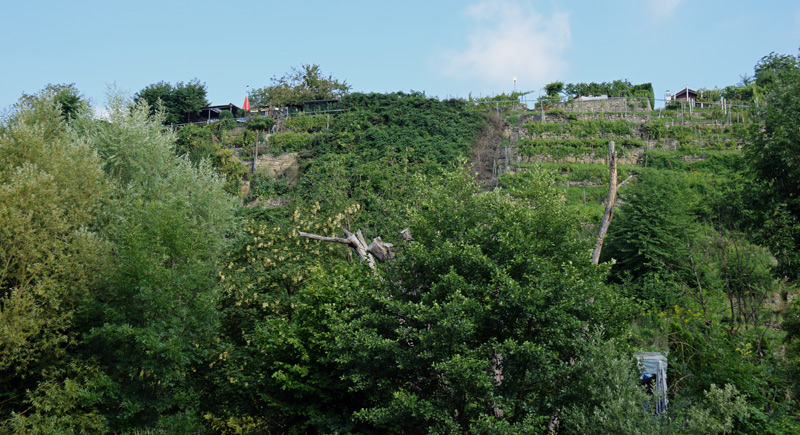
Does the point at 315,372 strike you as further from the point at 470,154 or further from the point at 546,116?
the point at 546,116

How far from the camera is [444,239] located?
13031 mm

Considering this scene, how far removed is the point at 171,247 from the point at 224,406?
4896mm

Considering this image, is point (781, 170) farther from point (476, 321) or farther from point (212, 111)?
point (212, 111)

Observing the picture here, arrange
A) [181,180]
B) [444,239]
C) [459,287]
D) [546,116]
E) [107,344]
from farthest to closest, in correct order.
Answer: [546,116] → [181,180] → [107,344] → [444,239] → [459,287]

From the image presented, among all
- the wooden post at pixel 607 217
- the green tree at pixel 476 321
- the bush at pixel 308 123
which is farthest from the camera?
the bush at pixel 308 123

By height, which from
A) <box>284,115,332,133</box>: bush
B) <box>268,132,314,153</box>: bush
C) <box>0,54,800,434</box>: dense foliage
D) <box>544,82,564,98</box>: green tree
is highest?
<box>544,82,564,98</box>: green tree

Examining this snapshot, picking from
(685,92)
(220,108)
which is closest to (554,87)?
(685,92)

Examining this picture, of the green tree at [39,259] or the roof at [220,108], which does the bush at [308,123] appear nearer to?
the roof at [220,108]

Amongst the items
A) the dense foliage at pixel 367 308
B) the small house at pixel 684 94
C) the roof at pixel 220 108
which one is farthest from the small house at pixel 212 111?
the small house at pixel 684 94

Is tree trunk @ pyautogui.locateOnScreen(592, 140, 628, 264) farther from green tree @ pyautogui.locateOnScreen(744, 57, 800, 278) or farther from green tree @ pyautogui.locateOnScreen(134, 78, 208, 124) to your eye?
green tree @ pyautogui.locateOnScreen(134, 78, 208, 124)

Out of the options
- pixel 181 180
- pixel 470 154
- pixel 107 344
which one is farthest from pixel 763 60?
pixel 107 344

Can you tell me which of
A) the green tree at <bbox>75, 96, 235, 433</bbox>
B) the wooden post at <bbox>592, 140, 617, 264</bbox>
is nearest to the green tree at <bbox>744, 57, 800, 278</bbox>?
the wooden post at <bbox>592, 140, 617, 264</bbox>

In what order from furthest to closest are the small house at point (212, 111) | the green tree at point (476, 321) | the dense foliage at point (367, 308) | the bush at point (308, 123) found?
the small house at point (212, 111) → the bush at point (308, 123) → the dense foliage at point (367, 308) → the green tree at point (476, 321)

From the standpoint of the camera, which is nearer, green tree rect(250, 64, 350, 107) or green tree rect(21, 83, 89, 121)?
green tree rect(21, 83, 89, 121)
